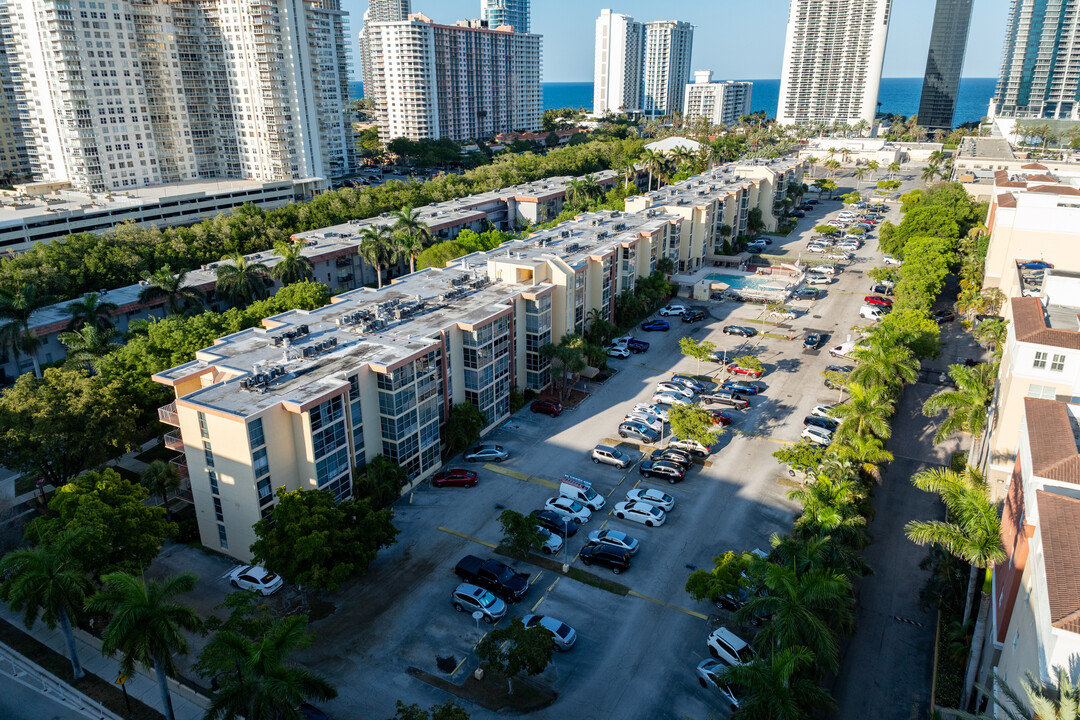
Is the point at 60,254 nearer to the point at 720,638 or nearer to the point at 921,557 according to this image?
the point at 720,638

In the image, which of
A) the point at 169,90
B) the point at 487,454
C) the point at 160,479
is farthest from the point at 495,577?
the point at 169,90

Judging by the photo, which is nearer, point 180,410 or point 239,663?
point 239,663

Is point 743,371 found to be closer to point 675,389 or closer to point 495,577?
point 675,389

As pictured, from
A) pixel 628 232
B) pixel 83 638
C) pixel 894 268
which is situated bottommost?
pixel 83 638

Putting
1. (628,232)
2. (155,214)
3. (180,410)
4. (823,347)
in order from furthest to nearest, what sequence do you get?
(155,214), (628,232), (823,347), (180,410)

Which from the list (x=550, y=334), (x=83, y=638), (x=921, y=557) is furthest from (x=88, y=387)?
(x=921, y=557)

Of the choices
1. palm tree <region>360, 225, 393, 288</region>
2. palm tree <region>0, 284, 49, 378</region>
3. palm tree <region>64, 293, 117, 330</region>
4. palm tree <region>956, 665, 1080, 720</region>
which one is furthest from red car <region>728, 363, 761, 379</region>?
palm tree <region>0, 284, 49, 378</region>
